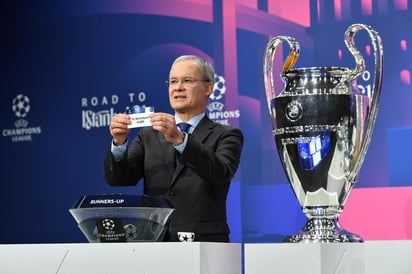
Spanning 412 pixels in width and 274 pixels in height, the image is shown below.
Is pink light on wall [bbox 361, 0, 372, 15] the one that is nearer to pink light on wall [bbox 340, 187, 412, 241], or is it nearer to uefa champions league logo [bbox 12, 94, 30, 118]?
pink light on wall [bbox 340, 187, 412, 241]

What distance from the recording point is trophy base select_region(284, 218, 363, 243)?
173 cm

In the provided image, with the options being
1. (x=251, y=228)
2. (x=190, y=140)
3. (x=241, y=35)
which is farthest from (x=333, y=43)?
(x=190, y=140)

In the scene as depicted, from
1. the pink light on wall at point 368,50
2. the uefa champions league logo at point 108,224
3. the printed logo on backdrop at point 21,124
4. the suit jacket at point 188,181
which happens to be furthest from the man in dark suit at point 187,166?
the printed logo on backdrop at point 21,124

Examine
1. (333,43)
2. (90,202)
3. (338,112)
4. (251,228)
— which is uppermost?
(333,43)

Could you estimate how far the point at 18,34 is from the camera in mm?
4734

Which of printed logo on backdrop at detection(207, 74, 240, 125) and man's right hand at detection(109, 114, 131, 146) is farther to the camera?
printed logo on backdrop at detection(207, 74, 240, 125)

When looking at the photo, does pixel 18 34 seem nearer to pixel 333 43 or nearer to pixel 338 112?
pixel 333 43

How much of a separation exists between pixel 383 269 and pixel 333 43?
7.24 feet

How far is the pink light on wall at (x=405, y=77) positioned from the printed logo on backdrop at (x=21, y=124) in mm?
2095

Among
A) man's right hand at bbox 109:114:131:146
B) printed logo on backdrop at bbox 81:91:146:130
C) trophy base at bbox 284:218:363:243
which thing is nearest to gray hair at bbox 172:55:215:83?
man's right hand at bbox 109:114:131:146

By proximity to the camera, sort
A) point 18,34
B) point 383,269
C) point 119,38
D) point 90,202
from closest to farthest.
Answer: point 383,269, point 90,202, point 119,38, point 18,34

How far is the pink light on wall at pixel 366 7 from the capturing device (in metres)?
3.65

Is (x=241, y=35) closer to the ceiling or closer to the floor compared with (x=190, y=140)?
closer to the ceiling

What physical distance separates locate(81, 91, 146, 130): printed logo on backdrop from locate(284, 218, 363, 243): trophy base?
2586 millimetres
